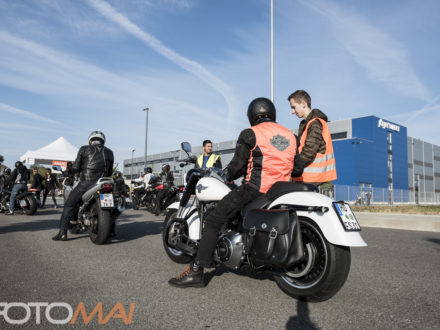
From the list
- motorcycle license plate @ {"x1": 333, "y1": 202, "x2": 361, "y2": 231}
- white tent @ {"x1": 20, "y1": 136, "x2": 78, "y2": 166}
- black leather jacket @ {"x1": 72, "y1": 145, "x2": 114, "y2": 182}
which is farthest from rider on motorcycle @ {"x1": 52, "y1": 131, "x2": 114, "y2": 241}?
white tent @ {"x1": 20, "y1": 136, "x2": 78, "y2": 166}

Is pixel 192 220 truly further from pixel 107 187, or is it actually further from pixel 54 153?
pixel 54 153

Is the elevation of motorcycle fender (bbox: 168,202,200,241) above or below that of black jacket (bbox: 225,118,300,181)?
below

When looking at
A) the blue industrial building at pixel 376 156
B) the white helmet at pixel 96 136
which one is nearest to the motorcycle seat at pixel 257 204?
the white helmet at pixel 96 136

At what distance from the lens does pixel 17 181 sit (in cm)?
1114

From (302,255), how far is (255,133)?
1120 millimetres

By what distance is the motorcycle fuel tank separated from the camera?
335cm

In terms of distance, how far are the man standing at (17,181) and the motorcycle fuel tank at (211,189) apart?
985cm

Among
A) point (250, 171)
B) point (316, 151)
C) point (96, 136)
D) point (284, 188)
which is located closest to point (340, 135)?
point (96, 136)

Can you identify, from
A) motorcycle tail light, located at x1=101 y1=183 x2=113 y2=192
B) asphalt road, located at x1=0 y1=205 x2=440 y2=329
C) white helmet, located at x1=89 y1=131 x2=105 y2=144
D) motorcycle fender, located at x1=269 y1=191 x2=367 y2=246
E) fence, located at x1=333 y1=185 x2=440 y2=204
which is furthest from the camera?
fence, located at x1=333 y1=185 x2=440 y2=204

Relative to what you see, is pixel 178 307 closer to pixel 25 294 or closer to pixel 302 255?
pixel 302 255

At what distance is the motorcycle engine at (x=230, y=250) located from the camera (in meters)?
2.98

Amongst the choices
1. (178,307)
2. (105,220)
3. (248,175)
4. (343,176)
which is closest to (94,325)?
(178,307)

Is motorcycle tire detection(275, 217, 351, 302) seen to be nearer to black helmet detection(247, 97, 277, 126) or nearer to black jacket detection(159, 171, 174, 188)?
black helmet detection(247, 97, 277, 126)

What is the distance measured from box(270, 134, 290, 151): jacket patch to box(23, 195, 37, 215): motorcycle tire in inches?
401
